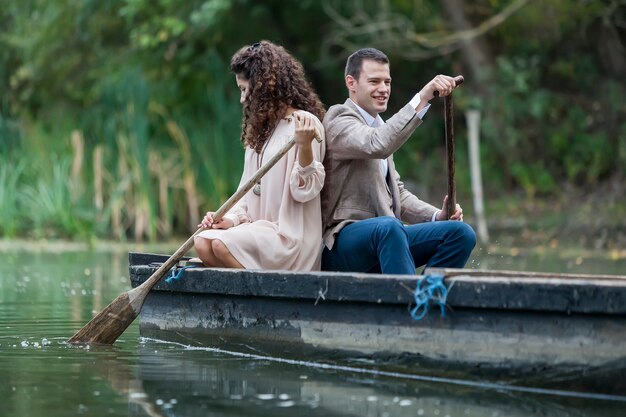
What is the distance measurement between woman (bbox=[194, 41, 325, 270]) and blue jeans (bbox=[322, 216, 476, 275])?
0.62 feet

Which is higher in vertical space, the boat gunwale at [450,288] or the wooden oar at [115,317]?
the boat gunwale at [450,288]

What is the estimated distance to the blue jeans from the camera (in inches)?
227

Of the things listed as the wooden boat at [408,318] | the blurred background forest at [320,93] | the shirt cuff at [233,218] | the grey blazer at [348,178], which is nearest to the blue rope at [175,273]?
the wooden boat at [408,318]

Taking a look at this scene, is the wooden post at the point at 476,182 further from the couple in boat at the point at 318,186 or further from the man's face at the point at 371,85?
the man's face at the point at 371,85

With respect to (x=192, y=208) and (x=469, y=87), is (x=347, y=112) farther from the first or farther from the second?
(x=469, y=87)

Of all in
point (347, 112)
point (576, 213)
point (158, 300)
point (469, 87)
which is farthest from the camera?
point (469, 87)

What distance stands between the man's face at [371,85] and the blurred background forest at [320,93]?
8516 millimetres

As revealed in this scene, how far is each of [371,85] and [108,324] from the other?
1860 millimetres

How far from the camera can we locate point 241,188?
6227mm

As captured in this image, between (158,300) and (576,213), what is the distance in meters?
9.55

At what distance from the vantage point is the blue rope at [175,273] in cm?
634

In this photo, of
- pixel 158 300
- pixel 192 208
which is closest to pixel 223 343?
pixel 158 300

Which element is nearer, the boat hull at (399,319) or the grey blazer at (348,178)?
the boat hull at (399,319)

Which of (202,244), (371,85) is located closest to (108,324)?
(202,244)
